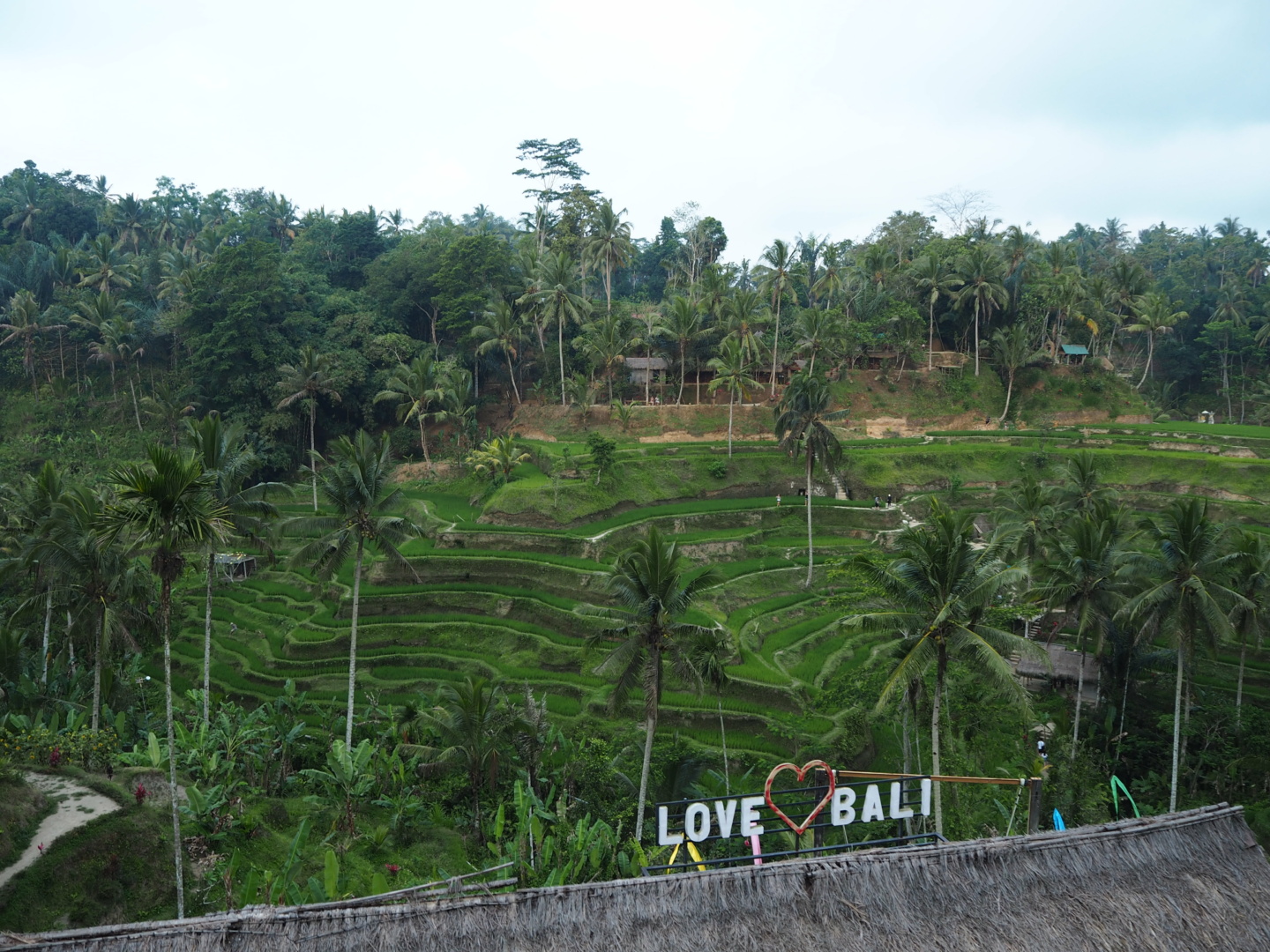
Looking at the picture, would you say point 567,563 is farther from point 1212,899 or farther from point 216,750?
point 1212,899

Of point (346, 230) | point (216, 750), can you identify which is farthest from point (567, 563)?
point (346, 230)

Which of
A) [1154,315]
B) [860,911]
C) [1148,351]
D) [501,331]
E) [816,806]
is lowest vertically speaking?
[860,911]

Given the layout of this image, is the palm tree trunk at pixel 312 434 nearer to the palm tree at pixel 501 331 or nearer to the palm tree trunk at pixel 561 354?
the palm tree at pixel 501 331

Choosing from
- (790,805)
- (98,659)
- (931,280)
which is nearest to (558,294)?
(931,280)

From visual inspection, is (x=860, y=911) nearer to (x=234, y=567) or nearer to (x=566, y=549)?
(x=566, y=549)

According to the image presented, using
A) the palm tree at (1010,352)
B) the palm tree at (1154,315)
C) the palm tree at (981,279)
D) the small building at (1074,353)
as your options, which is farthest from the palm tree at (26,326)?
the palm tree at (1154,315)

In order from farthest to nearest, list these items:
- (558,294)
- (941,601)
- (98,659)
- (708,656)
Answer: (558,294) < (98,659) < (708,656) < (941,601)
